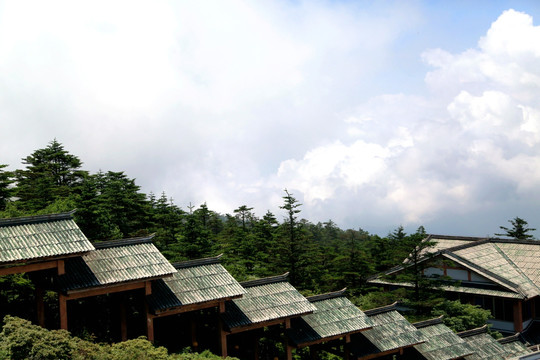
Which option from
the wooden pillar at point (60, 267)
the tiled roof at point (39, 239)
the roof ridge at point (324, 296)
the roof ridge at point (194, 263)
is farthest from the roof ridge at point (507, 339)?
the wooden pillar at point (60, 267)

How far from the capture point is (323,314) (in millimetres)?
20141

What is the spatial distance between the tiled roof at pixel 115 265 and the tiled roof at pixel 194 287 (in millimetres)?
933

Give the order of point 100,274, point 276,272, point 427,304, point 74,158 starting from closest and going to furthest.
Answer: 1. point 100,274
2. point 427,304
3. point 276,272
4. point 74,158

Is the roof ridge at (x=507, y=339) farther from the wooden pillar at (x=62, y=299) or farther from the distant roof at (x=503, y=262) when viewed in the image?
the wooden pillar at (x=62, y=299)

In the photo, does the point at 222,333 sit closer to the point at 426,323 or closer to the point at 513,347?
the point at 426,323

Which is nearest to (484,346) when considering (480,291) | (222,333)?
(480,291)

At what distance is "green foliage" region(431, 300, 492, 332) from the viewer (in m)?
26.4

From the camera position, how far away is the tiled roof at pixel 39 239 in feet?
48.3

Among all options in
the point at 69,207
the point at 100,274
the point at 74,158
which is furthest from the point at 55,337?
the point at 74,158

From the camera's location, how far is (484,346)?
23.5m

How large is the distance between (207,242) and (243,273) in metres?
3.43

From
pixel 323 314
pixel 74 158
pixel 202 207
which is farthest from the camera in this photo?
pixel 202 207

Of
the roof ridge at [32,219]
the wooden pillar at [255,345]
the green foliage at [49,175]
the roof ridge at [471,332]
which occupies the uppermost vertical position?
the green foliage at [49,175]

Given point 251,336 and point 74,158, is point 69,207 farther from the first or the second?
point 74,158
